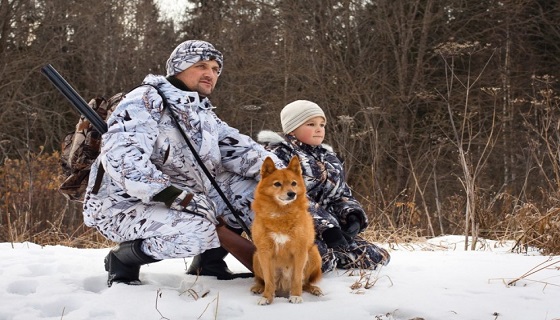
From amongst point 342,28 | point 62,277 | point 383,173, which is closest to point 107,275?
point 62,277

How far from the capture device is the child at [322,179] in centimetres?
444

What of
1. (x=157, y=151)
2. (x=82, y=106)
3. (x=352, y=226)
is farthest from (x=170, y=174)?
(x=352, y=226)

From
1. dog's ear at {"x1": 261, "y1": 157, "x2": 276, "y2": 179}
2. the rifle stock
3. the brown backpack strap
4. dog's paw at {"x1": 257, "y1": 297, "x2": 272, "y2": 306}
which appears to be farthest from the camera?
the rifle stock

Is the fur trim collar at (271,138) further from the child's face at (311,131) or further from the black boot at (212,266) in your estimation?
the black boot at (212,266)

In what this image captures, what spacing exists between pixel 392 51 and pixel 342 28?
1.46m

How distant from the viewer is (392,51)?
1522 cm

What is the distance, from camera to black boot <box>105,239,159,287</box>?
11.9 ft

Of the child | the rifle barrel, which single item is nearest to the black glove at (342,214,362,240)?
the child

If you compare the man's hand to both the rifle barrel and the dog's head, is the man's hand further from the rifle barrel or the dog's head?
the rifle barrel

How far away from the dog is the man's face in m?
0.89

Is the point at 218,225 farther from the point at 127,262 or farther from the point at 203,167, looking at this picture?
the point at 127,262

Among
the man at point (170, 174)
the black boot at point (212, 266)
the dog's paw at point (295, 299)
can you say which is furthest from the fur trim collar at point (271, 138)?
the dog's paw at point (295, 299)

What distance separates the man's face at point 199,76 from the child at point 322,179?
734 mm

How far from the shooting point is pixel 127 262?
12.2ft
